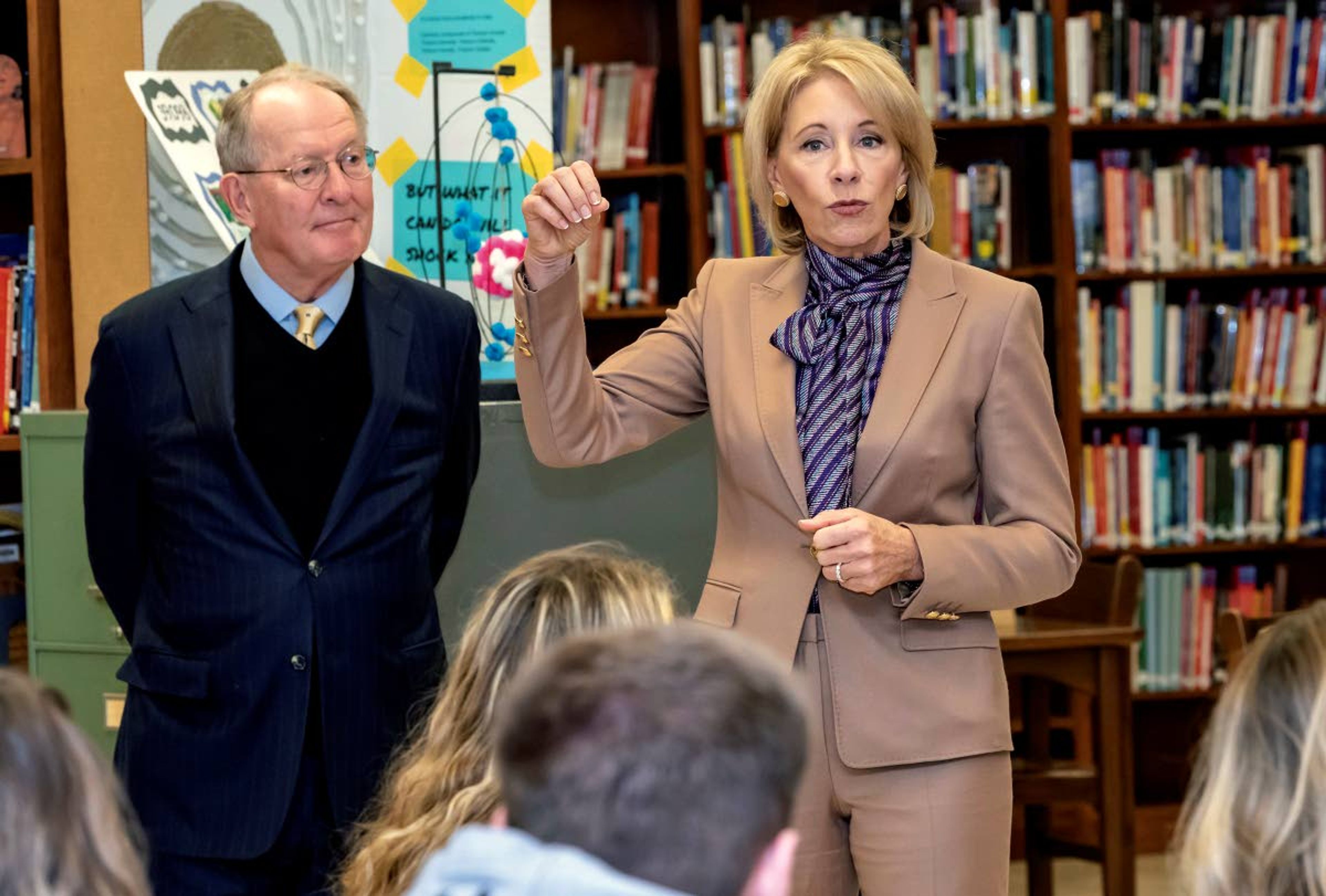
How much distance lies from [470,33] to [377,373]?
1163 mm

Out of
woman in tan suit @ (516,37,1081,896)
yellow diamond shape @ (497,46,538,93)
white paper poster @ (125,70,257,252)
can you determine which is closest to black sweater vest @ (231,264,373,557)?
woman in tan suit @ (516,37,1081,896)

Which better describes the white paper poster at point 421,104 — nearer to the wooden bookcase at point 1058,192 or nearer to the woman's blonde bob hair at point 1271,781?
the wooden bookcase at point 1058,192

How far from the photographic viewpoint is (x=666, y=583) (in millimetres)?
1757

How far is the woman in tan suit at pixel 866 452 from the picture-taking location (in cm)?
190

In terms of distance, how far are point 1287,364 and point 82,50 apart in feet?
11.5

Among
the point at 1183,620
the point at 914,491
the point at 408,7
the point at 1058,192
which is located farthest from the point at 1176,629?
the point at 914,491

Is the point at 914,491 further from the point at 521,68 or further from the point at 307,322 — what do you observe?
the point at 521,68

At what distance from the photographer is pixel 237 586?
2.12 meters

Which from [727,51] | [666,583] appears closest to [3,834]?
[666,583]

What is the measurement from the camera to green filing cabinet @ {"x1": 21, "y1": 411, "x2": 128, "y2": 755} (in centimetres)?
289

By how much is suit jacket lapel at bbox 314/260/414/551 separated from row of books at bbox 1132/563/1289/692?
3.35 m

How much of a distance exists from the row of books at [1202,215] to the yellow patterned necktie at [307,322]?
10.7 ft

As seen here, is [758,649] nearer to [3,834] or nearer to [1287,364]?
[3,834]

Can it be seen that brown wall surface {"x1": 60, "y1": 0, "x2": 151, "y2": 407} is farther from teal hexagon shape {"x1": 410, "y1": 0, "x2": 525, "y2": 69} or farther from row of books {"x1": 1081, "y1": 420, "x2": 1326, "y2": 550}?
row of books {"x1": 1081, "y1": 420, "x2": 1326, "y2": 550}
